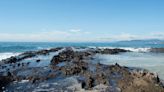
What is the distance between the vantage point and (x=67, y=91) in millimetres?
11539

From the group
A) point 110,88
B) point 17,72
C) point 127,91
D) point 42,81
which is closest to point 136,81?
→ point 127,91

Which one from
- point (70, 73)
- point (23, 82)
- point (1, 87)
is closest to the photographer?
point (1, 87)

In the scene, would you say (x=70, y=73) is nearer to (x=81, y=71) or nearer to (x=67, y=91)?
(x=81, y=71)

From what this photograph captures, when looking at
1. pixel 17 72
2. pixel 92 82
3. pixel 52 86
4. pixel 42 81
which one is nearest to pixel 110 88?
pixel 92 82

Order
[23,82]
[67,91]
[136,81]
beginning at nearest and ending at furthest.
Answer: [136,81], [67,91], [23,82]

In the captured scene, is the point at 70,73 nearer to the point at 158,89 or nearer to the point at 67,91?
the point at 67,91

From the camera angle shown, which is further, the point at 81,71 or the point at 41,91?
the point at 81,71

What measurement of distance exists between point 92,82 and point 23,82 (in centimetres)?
298

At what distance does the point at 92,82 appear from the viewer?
12.7m

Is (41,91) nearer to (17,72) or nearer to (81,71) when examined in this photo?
(81,71)

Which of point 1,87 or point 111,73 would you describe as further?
point 111,73

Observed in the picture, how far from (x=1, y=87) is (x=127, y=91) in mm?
4887

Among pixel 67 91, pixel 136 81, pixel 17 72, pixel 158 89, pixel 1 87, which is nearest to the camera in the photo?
pixel 158 89

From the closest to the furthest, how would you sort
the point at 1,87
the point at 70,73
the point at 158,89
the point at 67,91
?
the point at 158,89
the point at 67,91
the point at 1,87
the point at 70,73
